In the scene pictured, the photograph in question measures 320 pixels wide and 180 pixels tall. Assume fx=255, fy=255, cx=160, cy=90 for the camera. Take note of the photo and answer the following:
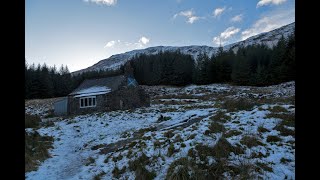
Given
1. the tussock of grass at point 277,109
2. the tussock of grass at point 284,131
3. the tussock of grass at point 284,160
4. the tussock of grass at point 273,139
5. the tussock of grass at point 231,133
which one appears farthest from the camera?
the tussock of grass at point 277,109

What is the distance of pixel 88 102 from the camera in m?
35.1

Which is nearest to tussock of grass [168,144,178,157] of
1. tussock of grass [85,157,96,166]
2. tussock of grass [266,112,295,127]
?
tussock of grass [85,157,96,166]

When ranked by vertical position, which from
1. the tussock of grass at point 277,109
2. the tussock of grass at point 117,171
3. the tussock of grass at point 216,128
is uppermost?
the tussock of grass at point 277,109

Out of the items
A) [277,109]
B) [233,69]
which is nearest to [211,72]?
[233,69]

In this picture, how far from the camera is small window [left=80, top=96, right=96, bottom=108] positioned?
34844 mm

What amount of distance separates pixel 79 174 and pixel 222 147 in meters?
5.06

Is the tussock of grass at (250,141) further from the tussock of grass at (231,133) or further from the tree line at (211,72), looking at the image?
the tree line at (211,72)

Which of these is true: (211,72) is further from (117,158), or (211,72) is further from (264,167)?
(264,167)

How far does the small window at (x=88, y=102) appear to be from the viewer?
34844 mm

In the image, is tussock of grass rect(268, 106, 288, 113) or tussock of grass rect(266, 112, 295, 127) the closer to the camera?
tussock of grass rect(266, 112, 295, 127)

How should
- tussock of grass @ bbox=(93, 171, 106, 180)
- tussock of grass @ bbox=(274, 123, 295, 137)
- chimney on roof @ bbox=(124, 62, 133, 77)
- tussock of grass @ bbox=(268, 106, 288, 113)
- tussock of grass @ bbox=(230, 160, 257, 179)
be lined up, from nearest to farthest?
tussock of grass @ bbox=(230, 160, 257, 179)
tussock of grass @ bbox=(93, 171, 106, 180)
tussock of grass @ bbox=(274, 123, 295, 137)
tussock of grass @ bbox=(268, 106, 288, 113)
chimney on roof @ bbox=(124, 62, 133, 77)

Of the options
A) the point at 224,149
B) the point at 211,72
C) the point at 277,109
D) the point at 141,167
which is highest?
the point at 211,72

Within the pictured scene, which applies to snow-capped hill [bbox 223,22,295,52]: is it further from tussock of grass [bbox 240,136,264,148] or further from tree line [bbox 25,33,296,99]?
tussock of grass [bbox 240,136,264,148]

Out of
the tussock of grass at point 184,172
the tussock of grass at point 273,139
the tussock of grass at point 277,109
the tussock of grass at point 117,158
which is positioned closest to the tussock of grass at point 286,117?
the tussock of grass at point 277,109
